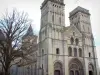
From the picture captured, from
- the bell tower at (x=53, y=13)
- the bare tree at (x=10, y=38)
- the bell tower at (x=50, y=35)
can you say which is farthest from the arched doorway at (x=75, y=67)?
the bare tree at (x=10, y=38)

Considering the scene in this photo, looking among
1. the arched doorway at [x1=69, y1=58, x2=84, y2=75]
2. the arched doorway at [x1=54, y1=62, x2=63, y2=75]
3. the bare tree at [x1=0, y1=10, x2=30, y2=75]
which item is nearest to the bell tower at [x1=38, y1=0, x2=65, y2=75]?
the arched doorway at [x1=54, y1=62, x2=63, y2=75]

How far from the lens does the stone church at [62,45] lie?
3350 centimetres

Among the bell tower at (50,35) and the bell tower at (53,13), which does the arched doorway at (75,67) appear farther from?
the bell tower at (53,13)

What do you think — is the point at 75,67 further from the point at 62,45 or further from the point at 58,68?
the point at 62,45

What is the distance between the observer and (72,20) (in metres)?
45.9

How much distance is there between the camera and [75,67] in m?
36.1

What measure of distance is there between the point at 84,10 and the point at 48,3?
13615 mm

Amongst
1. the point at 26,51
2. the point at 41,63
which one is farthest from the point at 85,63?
the point at 26,51

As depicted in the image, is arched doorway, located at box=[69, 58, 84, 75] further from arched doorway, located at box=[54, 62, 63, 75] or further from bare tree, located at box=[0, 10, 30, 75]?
bare tree, located at box=[0, 10, 30, 75]

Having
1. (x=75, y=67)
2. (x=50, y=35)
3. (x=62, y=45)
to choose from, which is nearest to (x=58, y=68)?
(x=75, y=67)

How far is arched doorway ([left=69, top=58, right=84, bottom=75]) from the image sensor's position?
3531 cm

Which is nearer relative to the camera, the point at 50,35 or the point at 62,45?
the point at 50,35

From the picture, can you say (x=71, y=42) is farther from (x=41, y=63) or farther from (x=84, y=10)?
(x=84, y=10)

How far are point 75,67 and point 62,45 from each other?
709 cm
